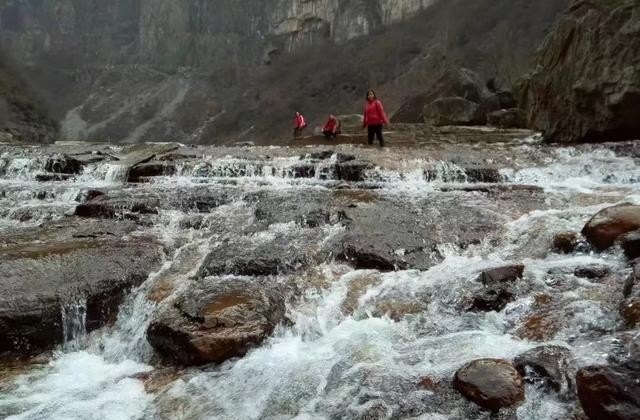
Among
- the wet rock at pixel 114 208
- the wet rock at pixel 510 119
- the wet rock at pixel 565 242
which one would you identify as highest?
the wet rock at pixel 510 119

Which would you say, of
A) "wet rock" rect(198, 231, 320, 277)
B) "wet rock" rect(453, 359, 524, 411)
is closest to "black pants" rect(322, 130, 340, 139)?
"wet rock" rect(198, 231, 320, 277)

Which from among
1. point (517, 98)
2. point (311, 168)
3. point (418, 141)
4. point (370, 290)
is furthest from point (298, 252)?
point (517, 98)

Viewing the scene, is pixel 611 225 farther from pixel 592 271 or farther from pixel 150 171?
pixel 150 171

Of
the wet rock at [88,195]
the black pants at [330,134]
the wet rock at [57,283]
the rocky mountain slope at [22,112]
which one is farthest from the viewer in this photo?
the rocky mountain slope at [22,112]

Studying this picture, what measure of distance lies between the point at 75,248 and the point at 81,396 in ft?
9.88

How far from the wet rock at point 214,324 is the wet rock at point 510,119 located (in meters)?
18.3

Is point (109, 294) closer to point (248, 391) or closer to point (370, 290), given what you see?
point (248, 391)

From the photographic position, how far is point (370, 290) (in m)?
6.79

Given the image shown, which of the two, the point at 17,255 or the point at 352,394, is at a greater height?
the point at 17,255

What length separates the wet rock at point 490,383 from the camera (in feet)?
14.1

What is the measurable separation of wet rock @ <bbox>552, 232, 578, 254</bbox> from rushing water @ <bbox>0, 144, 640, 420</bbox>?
0.15m

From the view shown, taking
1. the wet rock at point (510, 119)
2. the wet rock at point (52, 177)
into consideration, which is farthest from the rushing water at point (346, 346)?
the wet rock at point (510, 119)

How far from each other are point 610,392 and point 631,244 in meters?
3.30

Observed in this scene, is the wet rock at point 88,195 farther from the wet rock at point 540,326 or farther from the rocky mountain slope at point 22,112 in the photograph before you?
the rocky mountain slope at point 22,112
